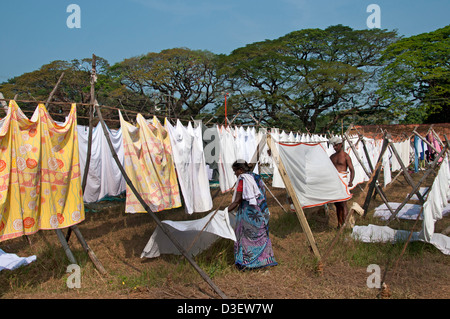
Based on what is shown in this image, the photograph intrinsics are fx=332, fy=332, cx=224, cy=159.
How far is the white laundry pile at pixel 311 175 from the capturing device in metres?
5.33

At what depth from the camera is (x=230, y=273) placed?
402 centimetres

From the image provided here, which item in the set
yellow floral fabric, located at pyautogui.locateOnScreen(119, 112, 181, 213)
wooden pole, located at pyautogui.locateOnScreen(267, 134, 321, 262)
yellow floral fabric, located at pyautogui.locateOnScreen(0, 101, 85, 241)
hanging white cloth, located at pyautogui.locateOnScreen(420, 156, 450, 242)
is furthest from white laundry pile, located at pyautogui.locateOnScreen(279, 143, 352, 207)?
yellow floral fabric, located at pyautogui.locateOnScreen(0, 101, 85, 241)

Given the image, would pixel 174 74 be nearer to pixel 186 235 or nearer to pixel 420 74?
pixel 420 74

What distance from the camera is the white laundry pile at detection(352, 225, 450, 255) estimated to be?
445 cm

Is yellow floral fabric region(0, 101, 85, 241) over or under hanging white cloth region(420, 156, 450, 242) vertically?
over

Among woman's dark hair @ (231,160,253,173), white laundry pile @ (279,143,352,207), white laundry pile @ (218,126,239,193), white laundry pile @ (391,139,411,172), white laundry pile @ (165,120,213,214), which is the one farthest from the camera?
white laundry pile @ (391,139,411,172)

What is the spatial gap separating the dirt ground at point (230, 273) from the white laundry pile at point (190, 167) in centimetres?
71

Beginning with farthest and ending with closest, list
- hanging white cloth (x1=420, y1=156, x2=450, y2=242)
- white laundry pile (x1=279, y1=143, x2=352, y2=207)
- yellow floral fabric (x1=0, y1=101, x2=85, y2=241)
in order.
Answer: white laundry pile (x1=279, y1=143, x2=352, y2=207) → hanging white cloth (x1=420, y1=156, x2=450, y2=242) → yellow floral fabric (x1=0, y1=101, x2=85, y2=241)

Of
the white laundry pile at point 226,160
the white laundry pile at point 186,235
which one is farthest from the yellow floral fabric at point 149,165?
the white laundry pile at point 226,160

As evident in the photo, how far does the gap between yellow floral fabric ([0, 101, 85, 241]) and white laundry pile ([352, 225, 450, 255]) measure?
13.2 ft

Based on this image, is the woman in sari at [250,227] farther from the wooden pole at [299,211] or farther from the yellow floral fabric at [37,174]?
the yellow floral fabric at [37,174]

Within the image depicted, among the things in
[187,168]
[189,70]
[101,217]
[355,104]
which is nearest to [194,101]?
[189,70]

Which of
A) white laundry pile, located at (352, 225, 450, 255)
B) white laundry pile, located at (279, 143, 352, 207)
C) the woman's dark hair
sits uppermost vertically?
the woman's dark hair

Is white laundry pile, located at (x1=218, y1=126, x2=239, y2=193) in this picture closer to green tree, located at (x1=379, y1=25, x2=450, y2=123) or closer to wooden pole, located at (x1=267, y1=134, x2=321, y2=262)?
wooden pole, located at (x1=267, y1=134, x2=321, y2=262)
